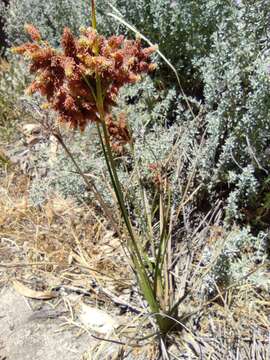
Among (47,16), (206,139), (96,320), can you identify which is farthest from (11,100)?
(96,320)

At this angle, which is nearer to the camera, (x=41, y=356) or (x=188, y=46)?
(x=41, y=356)

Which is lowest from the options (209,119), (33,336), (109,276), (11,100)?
(33,336)

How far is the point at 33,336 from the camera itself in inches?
62.7

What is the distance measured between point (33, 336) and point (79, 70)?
42.4 inches

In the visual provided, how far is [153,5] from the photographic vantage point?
2117 mm

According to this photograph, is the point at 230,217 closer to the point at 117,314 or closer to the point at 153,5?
the point at 117,314

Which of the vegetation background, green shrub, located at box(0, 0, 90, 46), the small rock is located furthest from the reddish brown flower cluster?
green shrub, located at box(0, 0, 90, 46)

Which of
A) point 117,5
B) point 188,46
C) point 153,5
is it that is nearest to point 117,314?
point 188,46

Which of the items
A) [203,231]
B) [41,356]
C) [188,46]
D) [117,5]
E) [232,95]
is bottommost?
[41,356]

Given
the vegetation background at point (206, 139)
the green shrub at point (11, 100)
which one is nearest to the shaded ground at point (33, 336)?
the vegetation background at point (206, 139)

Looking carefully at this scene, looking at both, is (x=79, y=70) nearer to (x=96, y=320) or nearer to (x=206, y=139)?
(x=96, y=320)

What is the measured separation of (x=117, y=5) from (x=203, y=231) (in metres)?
1.42

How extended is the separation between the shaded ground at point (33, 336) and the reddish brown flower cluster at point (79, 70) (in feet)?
2.87

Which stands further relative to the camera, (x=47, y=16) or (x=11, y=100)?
(x=47, y=16)
